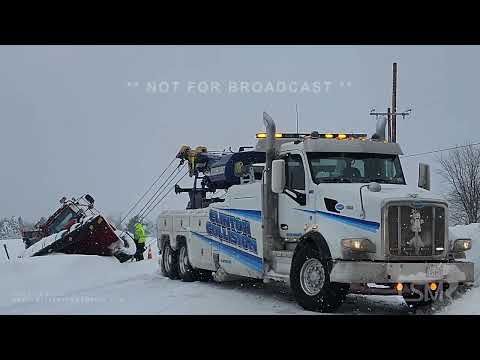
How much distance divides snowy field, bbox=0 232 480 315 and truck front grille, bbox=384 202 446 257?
3.02ft

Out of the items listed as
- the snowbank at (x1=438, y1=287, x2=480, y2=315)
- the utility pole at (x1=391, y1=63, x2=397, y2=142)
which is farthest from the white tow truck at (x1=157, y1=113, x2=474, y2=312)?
the utility pole at (x1=391, y1=63, x2=397, y2=142)

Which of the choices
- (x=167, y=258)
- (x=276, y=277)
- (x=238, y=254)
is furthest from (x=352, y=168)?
(x=167, y=258)

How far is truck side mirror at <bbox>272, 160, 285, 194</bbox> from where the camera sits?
10969 mm

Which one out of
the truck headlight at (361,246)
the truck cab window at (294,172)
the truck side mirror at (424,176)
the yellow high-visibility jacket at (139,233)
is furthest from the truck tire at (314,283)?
the yellow high-visibility jacket at (139,233)

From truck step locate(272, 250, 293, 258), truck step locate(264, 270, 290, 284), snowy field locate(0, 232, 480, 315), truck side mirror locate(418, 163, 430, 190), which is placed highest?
truck side mirror locate(418, 163, 430, 190)

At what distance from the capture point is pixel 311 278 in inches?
410

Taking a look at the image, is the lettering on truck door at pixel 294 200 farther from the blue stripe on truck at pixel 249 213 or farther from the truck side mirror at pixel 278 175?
the blue stripe on truck at pixel 249 213

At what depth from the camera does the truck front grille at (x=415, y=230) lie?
31.5 feet

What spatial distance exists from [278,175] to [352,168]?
1.18 meters

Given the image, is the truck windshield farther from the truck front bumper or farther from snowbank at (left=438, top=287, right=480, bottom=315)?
snowbank at (left=438, top=287, right=480, bottom=315)

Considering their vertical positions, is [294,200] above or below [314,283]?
above

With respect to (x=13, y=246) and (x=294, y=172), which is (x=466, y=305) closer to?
(x=294, y=172)

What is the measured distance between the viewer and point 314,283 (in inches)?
407
